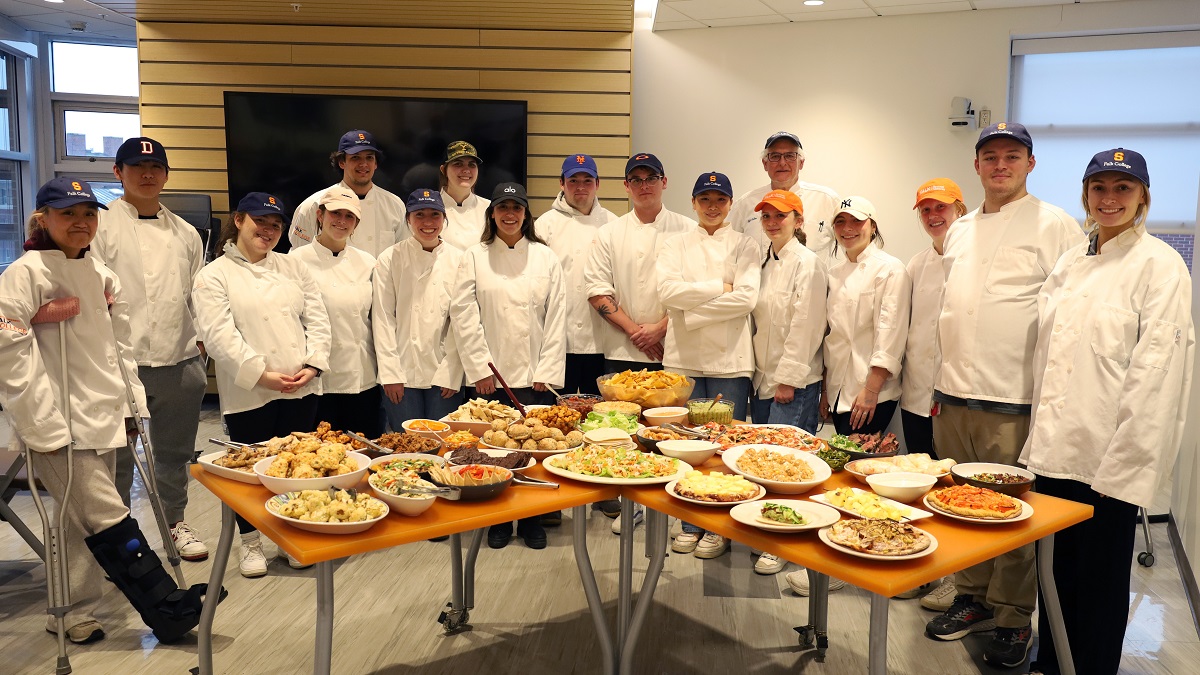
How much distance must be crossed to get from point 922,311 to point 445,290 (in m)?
2.24

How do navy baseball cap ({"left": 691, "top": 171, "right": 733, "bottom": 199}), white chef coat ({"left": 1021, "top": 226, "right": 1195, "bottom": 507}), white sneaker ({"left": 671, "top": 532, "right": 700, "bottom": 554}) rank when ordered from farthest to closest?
white sneaker ({"left": 671, "top": 532, "right": 700, "bottom": 554})
navy baseball cap ({"left": 691, "top": 171, "right": 733, "bottom": 199})
white chef coat ({"left": 1021, "top": 226, "right": 1195, "bottom": 507})

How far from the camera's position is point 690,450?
2734 millimetres

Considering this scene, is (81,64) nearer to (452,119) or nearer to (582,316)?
(452,119)

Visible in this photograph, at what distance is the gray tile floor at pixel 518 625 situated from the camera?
317cm

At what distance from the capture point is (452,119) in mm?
6984

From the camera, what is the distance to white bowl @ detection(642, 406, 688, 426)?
124 inches

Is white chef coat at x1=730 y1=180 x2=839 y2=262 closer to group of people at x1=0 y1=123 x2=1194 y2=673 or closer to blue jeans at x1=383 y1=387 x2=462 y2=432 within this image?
group of people at x1=0 y1=123 x2=1194 y2=673

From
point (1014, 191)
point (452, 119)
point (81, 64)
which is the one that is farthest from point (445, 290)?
point (81, 64)

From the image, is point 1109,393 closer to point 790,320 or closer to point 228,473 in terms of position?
point 790,320

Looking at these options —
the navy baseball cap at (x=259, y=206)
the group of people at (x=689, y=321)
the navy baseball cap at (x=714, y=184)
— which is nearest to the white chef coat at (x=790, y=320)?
the group of people at (x=689, y=321)

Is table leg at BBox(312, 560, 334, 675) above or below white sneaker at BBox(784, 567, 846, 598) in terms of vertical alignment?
above

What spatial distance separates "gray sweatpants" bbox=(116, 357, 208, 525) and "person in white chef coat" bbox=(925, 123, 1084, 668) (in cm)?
344

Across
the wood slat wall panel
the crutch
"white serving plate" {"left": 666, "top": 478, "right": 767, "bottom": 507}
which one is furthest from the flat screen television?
"white serving plate" {"left": 666, "top": 478, "right": 767, "bottom": 507}

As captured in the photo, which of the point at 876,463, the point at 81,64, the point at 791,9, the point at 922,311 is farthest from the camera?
the point at 81,64
